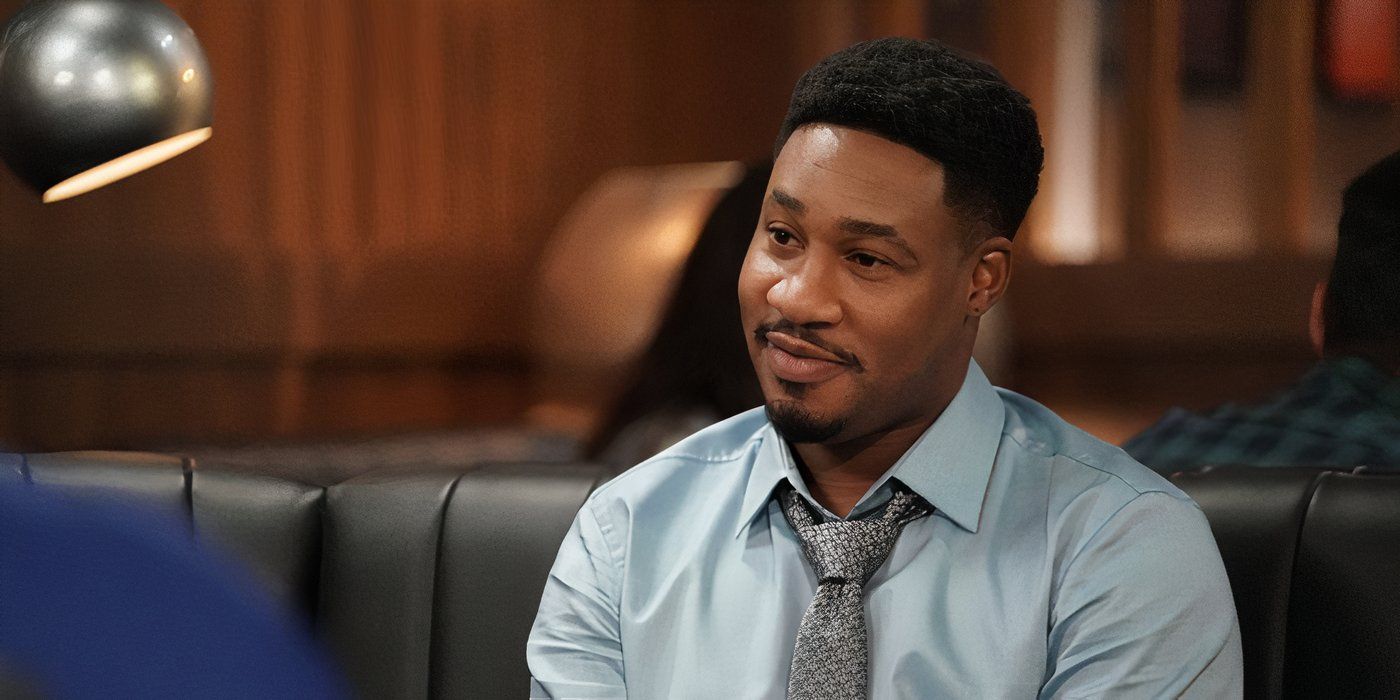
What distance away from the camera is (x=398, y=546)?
1532 mm

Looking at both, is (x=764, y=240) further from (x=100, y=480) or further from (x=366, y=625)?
(x=100, y=480)

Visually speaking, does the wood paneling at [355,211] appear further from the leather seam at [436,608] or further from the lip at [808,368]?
the lip at [808,368]

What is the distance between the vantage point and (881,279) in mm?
1178

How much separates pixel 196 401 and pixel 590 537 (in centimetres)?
102

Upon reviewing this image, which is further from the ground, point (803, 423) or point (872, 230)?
point (872, 230)

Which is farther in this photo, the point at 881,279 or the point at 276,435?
the point at 276,435

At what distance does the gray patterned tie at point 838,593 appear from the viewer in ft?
3.77

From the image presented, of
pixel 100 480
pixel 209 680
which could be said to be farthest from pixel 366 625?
pixel 209 680

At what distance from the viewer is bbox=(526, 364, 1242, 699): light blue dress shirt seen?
3.53ft

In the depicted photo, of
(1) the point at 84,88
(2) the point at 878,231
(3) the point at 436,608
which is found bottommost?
(3) the point at 436,608

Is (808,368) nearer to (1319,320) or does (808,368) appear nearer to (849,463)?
(849,463)

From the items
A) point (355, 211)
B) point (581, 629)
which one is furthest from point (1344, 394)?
point (355, 211)

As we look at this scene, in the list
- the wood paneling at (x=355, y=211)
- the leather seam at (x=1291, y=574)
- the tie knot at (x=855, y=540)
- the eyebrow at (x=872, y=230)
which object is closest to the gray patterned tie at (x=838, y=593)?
the tie knot at (x=855, y=540)

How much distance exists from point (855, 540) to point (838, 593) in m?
0.05
